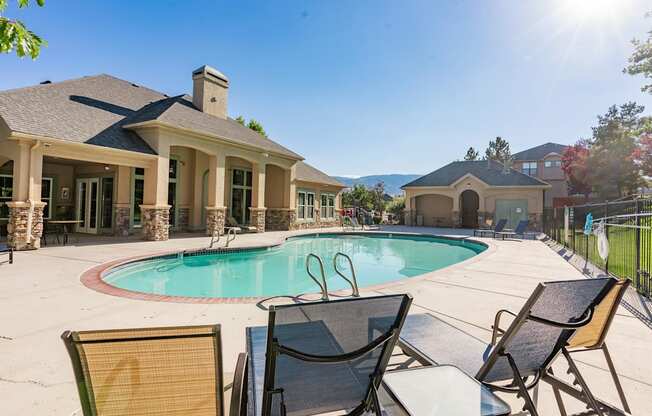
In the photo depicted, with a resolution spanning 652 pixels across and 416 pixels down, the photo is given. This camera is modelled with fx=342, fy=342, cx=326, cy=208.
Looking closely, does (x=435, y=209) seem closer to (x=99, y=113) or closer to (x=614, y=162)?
(x=614, y=162)

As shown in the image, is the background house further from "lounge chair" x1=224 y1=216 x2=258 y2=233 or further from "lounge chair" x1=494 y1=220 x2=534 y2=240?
"lounge chair" x1=224 y1=216 x2=258 y2=233

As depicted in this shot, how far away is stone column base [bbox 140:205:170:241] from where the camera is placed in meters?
12.9

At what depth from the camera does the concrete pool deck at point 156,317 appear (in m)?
2.77

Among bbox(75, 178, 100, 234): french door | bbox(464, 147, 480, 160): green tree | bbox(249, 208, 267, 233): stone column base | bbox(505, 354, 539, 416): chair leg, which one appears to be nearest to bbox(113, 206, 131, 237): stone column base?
bbox(75, 178, 100, 234): french door

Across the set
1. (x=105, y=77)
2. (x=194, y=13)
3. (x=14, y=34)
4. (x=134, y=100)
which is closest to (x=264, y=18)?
(x=194, y=13)

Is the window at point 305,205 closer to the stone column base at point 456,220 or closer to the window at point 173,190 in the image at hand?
the window at point 173,190

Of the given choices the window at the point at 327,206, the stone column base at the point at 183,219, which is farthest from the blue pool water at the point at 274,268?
the window at the point at 327,206

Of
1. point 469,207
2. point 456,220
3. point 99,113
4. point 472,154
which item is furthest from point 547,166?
point 99,113

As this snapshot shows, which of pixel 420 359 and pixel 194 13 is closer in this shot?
pixel 420 359

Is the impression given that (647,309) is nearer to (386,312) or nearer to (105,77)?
(386,312)

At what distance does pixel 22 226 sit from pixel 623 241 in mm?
19635

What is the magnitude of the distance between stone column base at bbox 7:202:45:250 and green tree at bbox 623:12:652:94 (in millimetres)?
29787

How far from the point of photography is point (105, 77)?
16844mm

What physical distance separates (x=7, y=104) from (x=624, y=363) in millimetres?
15271
